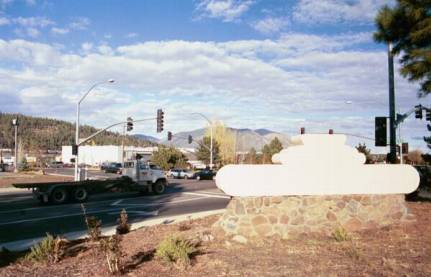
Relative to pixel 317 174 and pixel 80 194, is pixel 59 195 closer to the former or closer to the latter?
pixel 80 194

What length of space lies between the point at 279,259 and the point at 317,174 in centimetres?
324

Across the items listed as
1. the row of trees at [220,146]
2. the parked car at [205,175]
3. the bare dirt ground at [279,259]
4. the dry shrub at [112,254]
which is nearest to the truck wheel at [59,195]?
the bare dirt ground at [279,259]

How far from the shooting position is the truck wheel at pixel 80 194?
917 inches

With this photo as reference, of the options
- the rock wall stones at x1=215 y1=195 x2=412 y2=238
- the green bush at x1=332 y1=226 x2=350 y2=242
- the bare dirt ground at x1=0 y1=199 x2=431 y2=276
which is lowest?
the bare dirt ground at x1=0 y1=199 x2=431 y2=276

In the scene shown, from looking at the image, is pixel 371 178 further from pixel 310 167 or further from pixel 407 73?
pixel 407 73

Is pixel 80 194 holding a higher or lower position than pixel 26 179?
higher

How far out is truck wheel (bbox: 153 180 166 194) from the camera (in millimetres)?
27750

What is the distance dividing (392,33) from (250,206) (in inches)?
364

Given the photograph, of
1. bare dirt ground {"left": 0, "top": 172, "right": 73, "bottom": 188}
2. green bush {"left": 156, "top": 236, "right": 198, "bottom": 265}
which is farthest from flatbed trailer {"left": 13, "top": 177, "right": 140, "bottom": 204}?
green bush {"left": 156, "top": 236, "right": 198, "bottom": 265}

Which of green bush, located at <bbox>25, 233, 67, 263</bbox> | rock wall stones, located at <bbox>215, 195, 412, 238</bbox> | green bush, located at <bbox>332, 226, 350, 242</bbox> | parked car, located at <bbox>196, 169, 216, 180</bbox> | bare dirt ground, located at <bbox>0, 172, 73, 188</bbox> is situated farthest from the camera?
parked car, located at <bbox>196, 169, 216, 180</bbox>

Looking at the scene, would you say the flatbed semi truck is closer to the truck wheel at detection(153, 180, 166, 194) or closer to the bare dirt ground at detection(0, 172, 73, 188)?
the truck wheel at detection(153, 180, 166, 194)

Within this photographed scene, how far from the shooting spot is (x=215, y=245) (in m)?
8.56

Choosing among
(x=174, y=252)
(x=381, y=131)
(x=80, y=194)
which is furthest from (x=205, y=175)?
(x=174, y=252)

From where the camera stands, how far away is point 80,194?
2355 centimetres
